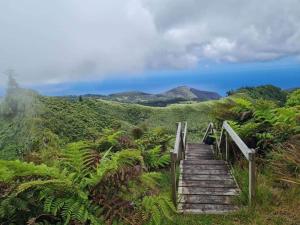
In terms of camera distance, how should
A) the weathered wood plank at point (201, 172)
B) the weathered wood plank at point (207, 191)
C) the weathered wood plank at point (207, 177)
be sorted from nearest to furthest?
the weathered wood plank at point (207, 191) < the weathered wood plank at point (207, 177) < the weathered wood plank at point (201, 172)

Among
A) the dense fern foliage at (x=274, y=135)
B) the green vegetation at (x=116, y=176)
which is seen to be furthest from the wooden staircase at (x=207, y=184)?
the dense fern foliage at (x=274, y=135)

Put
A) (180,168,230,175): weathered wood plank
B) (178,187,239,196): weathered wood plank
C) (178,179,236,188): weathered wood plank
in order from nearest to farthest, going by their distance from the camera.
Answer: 1. (178,187,239,196): weathered wood plank
2. (178,179,236,188): weathered wood plank
3. (180,168,230,175): weathered wood plank

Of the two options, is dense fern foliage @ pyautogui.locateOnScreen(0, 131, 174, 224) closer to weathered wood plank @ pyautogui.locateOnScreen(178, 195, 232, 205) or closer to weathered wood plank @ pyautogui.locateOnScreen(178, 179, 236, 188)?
weathered wood plank @ pyautogui.locateOnScreen(178, 195, 232, 205)

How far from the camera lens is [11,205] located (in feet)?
10.9

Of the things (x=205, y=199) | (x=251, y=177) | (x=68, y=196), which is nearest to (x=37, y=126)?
(x=205, y=199)

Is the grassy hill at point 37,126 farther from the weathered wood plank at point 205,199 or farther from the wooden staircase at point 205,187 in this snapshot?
the weathered wood plank at point 205,199

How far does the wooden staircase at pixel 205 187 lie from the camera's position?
6025mm

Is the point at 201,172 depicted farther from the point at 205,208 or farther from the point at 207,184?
the point at 205,208

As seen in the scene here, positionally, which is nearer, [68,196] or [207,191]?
[68,196]

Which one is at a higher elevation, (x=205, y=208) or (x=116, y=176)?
(x=116, y=176)

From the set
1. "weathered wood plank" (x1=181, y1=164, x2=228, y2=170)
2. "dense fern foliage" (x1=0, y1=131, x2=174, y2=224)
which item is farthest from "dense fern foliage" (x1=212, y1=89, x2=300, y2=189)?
"dense fern foliage" (x1=0, y1=131, x2=174, y2=224)

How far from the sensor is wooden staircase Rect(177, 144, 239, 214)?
603 centimetres

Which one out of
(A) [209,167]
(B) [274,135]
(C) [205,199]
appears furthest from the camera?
(A) [209,167]

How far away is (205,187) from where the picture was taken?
6879 millimetres
